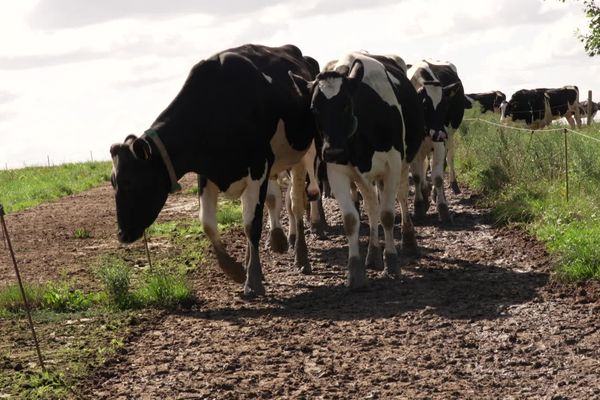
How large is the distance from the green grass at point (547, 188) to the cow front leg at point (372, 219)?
6.33 feet

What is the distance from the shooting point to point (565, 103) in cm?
4275

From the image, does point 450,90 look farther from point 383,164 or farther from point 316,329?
point 316,329

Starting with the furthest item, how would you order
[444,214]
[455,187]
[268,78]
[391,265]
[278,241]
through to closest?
1. [455,187]
2. [444,214]
3. [278,241]
4. [268,78]
5. [391,265]

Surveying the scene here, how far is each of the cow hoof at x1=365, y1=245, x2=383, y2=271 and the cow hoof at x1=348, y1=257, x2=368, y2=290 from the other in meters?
1.07

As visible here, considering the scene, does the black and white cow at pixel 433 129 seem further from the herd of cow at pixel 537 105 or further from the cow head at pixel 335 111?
the herd of cow at pixel 537 105

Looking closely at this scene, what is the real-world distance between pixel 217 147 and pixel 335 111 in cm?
127

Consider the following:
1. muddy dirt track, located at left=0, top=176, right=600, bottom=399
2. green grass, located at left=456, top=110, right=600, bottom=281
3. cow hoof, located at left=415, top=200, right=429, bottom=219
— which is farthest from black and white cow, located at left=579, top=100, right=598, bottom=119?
muddy dirt track, located at left=0, top=176, right=600, bottom=399

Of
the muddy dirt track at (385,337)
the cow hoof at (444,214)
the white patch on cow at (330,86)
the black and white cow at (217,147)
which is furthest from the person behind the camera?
the cow hoof at (444,214)

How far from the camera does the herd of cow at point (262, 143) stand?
10219mm

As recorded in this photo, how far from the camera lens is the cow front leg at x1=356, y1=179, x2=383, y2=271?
10.9 metres

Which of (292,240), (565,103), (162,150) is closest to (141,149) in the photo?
(162,150)

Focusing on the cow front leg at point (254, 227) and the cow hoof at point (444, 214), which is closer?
the cow front leg at point (254, 227)

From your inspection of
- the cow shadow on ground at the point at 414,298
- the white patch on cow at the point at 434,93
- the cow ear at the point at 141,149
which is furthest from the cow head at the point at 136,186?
the white patch on cow at the point at 434,93

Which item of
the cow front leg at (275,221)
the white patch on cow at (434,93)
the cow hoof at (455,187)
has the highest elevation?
the white patch on cow at (434,93)
